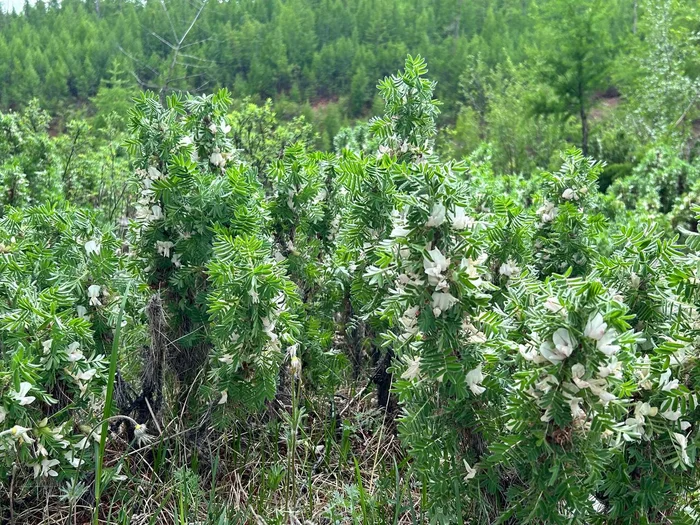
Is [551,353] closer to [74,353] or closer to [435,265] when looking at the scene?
[435,265]

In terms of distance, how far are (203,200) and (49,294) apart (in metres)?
0.68

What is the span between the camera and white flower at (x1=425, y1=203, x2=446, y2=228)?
1.83 m

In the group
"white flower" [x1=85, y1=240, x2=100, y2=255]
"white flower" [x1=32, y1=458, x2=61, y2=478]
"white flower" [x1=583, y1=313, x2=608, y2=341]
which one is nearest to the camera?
"white flower" [x1=583, y1=313, x2=608, y2=341]

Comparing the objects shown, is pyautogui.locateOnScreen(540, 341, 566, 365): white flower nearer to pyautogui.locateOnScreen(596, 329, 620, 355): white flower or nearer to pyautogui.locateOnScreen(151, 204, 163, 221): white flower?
pyautogui.locateOnScreen(596, 329, 620, 355): white flower

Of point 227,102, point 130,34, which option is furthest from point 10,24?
point 227,102

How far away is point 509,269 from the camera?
2699 millimetres

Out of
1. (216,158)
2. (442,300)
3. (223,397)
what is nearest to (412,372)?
(442,300)

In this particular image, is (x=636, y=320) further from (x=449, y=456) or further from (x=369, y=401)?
(x=369, y=401)

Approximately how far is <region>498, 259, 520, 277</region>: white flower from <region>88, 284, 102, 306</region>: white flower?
4.97 feet

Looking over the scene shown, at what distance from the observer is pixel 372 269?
78.0 inches

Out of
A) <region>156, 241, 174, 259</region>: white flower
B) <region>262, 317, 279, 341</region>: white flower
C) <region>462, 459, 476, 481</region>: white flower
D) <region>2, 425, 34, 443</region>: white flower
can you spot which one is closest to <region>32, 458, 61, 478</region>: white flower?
<region>2, 425, 34, 443</region>: white flower

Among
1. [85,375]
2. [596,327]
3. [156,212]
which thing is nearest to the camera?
[596,327]

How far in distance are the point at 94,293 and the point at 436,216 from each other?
4.61 ft

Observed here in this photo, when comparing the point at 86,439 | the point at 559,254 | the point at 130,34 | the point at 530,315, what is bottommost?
the point at 130,34
